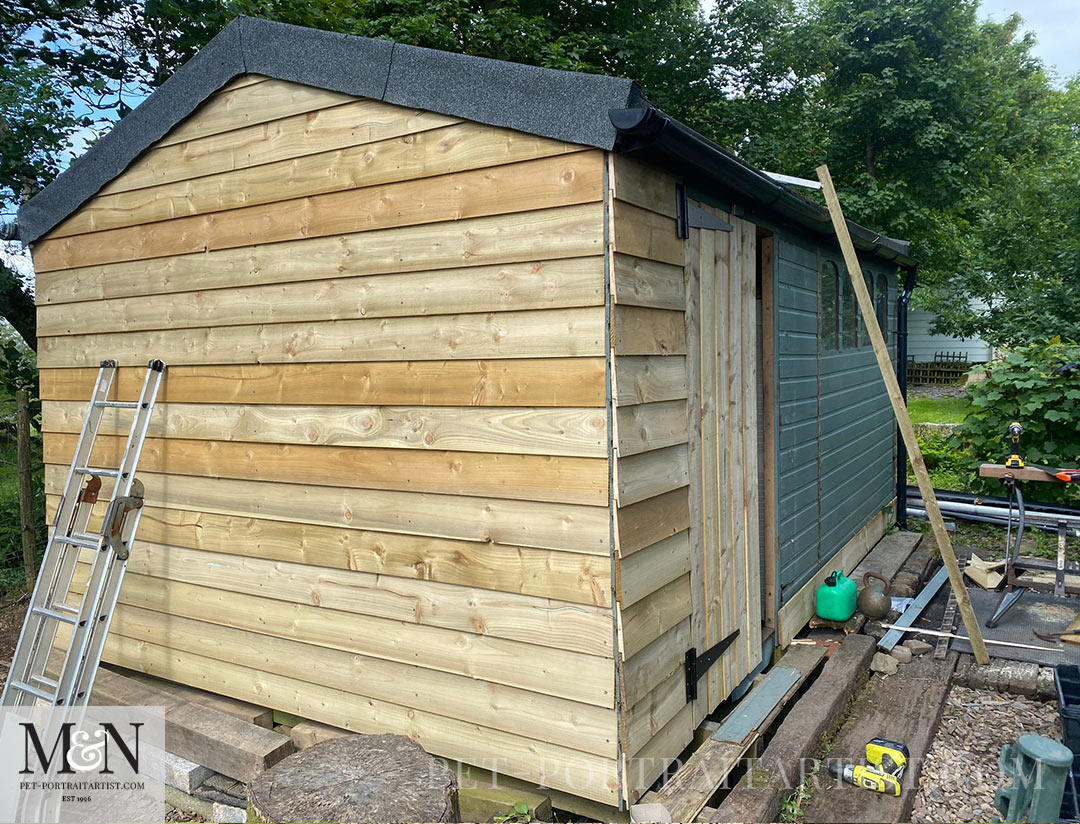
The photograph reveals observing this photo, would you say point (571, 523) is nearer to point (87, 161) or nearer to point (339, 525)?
point (339, 525)

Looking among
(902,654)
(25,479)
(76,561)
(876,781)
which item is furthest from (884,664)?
(25,479)

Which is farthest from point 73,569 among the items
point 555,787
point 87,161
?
point 555,787

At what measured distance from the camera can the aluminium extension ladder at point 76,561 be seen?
376cm

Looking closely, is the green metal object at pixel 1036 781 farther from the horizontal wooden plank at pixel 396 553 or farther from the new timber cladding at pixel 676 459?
the horizontal wooden plank at pixel 396 553

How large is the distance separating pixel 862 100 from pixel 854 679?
15.7 meters

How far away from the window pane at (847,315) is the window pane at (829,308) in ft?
0.52

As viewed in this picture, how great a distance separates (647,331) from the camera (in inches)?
121

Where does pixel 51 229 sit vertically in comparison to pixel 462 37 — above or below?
below

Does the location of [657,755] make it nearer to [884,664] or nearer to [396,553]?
[396,553]

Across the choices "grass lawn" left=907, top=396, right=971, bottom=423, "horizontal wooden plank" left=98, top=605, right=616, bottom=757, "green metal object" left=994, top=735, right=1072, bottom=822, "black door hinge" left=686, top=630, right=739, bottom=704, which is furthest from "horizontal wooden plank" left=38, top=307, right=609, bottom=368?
"grass lawn" left=907, top=396, right=971, bottom=423

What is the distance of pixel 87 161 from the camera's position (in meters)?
4.52

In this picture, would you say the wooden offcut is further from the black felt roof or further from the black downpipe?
the black downpipe

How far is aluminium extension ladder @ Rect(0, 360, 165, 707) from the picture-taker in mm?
3762

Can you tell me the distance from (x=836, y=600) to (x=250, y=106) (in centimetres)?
450
